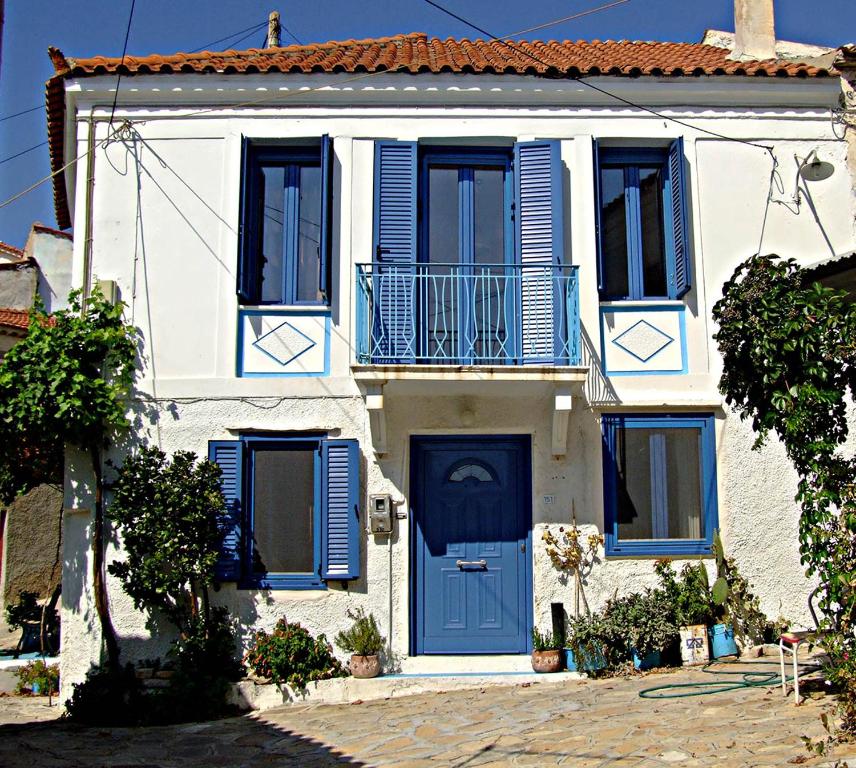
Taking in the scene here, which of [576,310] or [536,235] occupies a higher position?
[536,235]

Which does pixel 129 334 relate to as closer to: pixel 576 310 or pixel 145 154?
pixel 145 154

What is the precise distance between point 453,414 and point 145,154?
14.7 ft

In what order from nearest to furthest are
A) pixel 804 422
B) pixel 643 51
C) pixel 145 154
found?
1. pixel 804 422
2. pixel 145 154
3. pixel 643 51

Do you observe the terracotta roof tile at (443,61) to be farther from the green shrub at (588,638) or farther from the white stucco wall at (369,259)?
the green shrub at (588,638)

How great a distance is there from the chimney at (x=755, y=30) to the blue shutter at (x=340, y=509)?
24.0 ft

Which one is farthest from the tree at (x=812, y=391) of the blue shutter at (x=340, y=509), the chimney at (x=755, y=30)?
the chimney at (x=755, y=30)

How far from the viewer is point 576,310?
10047mm

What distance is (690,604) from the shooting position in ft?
32.2

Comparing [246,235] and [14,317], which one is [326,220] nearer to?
[246,235]

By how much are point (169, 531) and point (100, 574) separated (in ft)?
3.43

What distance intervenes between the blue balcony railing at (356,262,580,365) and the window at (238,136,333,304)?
2.39ft

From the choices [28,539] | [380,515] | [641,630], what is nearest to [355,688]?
[380,515]

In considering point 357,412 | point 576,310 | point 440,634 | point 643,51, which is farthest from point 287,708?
point 643,51

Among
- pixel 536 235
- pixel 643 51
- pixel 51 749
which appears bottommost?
pixel 51 749
